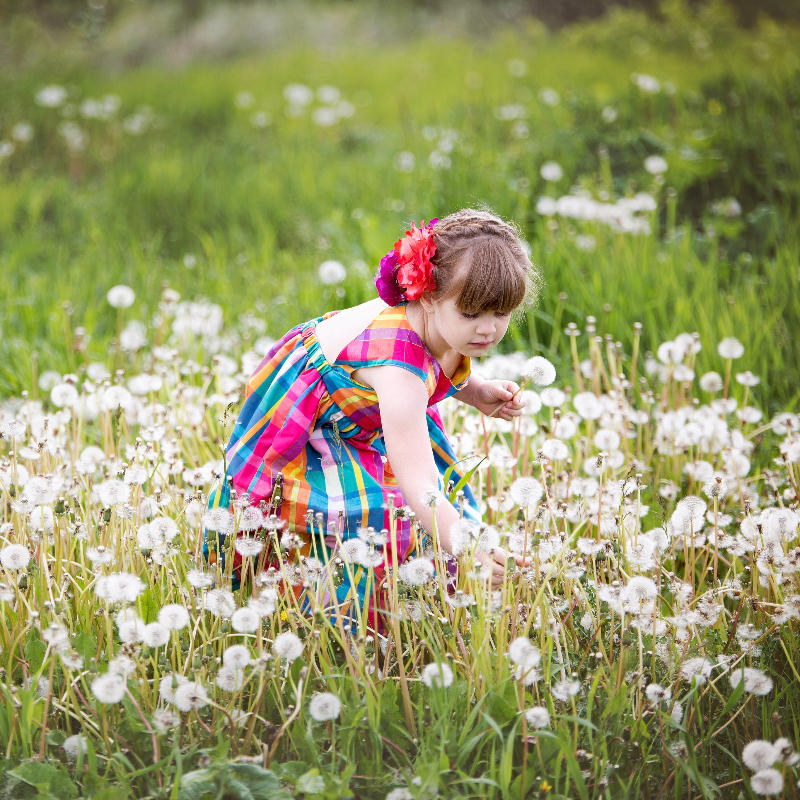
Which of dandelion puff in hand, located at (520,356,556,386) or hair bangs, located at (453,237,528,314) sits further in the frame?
dandelion puff in hand, located at (520,356,556,386)

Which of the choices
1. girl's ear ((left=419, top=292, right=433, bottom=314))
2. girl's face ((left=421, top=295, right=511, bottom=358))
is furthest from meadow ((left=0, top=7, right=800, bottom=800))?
girl's ear ((left=419, top=292, right=433, bottom=314))

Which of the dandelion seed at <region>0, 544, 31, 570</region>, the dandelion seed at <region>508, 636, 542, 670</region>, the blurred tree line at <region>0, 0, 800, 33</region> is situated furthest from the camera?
the blurred tree line at <region>0, 0, 800, 33</region>

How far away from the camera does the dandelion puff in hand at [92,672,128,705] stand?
4.88 feet

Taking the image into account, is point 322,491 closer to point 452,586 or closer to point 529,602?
point 452,586

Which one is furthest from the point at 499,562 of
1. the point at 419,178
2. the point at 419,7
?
the point at 419,7

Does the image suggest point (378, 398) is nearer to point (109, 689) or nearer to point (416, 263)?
point (416, 263)

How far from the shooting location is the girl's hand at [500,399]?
7.72 ft

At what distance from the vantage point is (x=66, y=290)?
415cm

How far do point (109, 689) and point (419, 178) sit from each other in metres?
4.19

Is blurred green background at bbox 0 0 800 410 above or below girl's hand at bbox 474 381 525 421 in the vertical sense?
below

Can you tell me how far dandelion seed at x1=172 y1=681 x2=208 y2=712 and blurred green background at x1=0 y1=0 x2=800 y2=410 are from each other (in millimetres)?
1986

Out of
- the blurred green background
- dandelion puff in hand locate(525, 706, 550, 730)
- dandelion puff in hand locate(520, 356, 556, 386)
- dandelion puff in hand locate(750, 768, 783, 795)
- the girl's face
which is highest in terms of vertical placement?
the girl's face

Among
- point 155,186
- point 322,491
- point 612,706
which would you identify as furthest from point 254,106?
point 612,706

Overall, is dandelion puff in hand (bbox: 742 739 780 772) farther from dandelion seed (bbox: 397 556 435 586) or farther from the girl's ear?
the girl's ear
